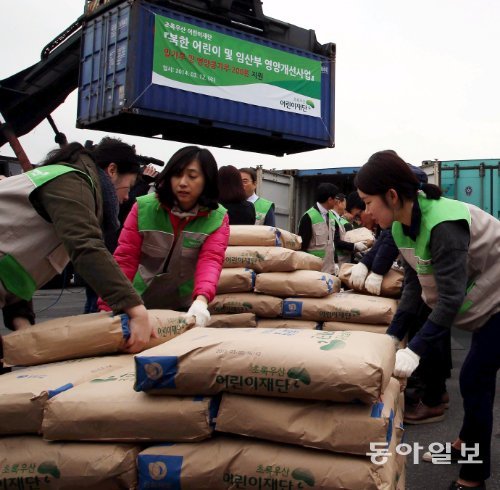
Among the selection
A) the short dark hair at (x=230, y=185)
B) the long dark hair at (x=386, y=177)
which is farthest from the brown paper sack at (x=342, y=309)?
the long dark hair at (x=386, y=177)

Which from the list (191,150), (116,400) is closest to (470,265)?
(191,150)

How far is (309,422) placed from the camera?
1.53 m

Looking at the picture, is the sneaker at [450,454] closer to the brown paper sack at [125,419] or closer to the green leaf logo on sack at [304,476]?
the green leaf logo on sack at [304,476]

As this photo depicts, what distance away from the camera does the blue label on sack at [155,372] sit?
158cm

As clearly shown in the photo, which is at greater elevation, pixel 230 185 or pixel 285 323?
pixel 230 185

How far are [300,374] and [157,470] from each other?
486 mm

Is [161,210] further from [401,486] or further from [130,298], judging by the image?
[401,486]

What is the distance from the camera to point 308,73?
13.4 meters

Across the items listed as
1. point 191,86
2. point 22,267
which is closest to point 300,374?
point 22,267

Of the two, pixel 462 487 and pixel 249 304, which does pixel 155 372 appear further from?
pixel 249 304

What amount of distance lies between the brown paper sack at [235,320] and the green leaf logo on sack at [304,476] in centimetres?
194

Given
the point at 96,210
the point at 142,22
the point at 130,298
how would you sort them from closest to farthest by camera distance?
the point at 130,298 < the point at 96,210 < the point at 142,22

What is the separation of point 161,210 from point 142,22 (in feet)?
31.8

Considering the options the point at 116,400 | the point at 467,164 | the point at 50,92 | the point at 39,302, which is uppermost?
the point at 50,92
